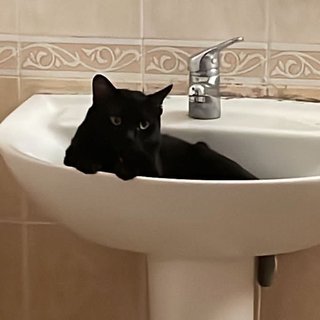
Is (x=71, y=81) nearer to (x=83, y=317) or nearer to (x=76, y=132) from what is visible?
(x=76, y=132)

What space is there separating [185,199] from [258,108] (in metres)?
0.38

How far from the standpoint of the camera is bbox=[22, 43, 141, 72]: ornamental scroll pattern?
141 cm

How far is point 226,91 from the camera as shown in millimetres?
1409

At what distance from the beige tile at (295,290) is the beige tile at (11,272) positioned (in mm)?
443

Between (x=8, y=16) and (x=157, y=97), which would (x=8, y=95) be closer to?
(x=8, y=16)

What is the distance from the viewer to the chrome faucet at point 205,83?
1278 mm

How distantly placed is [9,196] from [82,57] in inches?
11.0

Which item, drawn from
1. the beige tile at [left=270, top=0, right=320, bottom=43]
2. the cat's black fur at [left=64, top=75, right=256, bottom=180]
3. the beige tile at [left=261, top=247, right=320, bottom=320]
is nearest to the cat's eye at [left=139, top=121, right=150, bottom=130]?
the cat's black fur at [left=64, top=75, right=256, bottom=180]

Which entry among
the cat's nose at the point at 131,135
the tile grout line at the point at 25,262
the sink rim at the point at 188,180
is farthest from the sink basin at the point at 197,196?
the tile grout line at the point at 25,262

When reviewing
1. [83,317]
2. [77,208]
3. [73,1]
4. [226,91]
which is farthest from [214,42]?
[83,317]

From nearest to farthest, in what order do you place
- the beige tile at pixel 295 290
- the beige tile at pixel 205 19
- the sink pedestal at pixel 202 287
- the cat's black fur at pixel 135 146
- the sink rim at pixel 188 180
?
the sink rim at pixel 188 180 → the cat's black fur at pixel 135 146 → the sink pedestal at pixel 202 287 → the beige tile at pixel 205 19 → the beige tile at pixel 295 290

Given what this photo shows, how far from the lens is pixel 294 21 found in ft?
4.45

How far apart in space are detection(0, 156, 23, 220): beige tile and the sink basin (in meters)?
0.16

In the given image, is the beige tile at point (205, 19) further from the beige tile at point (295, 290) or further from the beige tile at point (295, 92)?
the beige tile at point (295, 290)
